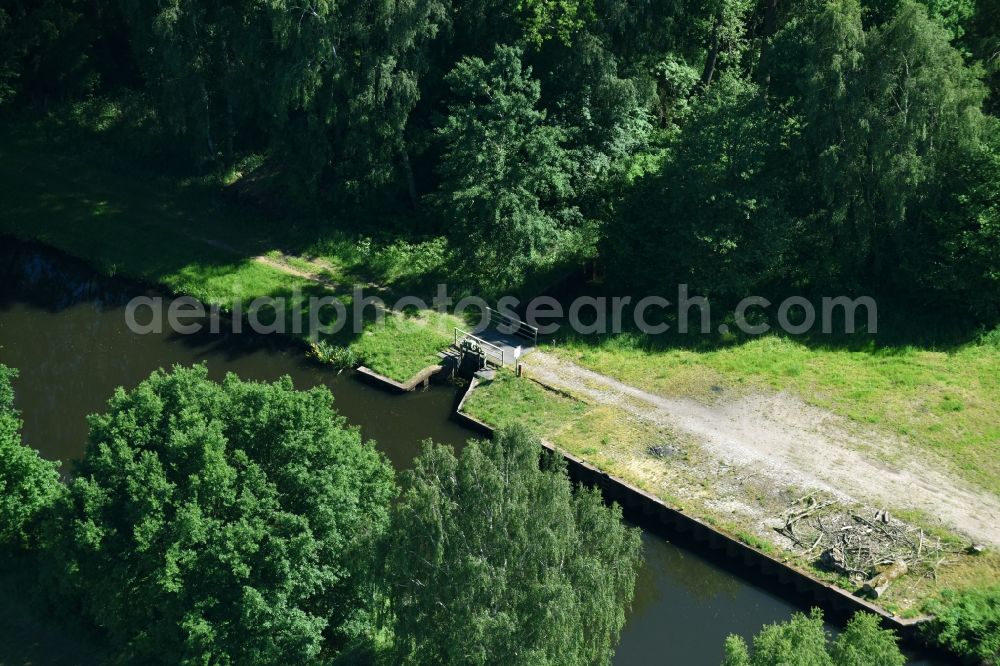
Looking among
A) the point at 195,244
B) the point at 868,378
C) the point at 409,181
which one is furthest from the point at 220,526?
the point at 409,181

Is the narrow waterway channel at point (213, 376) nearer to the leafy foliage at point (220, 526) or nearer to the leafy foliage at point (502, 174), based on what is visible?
the leafy foliage at point (220, 526)

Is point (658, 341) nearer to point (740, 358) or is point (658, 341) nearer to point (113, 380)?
point (740, 358)

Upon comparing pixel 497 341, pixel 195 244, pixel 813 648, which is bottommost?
pixel 813 648

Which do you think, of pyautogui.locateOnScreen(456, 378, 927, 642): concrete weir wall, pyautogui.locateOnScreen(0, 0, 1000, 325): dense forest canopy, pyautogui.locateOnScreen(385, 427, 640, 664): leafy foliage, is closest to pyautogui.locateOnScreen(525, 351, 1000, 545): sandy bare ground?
pyautogui.locateOnScreen(456, 378, 927, 642): concrete weir wall

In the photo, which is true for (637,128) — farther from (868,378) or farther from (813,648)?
(813,648)

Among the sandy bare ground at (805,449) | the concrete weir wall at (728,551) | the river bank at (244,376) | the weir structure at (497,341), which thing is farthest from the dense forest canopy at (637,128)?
the concrete weir wall at (728,551)
